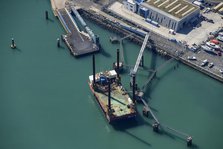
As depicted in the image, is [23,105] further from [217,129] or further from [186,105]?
[217,129]

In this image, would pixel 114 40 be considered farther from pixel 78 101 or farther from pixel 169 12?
pixel 78 101

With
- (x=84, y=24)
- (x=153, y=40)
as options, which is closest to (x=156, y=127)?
(x=153, y=40)

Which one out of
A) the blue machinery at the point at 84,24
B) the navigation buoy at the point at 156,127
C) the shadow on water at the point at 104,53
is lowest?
the navigation buoy at the point at 156,127

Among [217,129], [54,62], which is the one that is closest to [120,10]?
[54,62]

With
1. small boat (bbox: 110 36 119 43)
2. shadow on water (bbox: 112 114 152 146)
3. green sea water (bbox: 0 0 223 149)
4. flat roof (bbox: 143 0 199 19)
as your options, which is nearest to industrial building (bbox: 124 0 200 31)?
flat roof (bbox: 143 0 199 19)

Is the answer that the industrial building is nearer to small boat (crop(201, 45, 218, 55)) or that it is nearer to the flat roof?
the flat roof

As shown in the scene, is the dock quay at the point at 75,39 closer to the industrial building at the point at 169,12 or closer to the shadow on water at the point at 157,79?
the industrial building at the point at 169,12

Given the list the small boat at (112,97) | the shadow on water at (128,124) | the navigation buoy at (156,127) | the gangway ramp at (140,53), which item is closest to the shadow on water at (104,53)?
the gangway ramp at (140,53)
